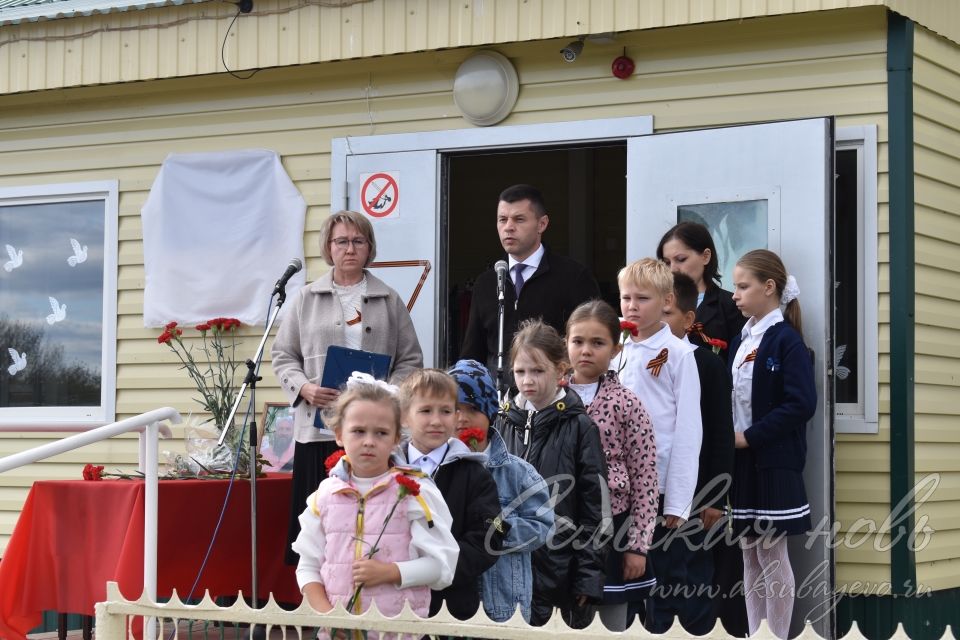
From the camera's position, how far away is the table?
5844 mm

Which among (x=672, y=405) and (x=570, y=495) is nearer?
(x=570, y=495)

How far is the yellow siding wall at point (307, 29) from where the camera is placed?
6445 millimetres

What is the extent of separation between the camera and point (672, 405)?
17.2 feet

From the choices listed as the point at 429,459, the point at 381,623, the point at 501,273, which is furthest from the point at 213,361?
the point at 381,623

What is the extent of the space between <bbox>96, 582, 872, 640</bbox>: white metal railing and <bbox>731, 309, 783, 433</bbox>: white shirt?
106 inches

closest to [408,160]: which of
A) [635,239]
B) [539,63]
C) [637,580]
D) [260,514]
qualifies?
[539,63]

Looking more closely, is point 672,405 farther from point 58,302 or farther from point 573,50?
point 58,302

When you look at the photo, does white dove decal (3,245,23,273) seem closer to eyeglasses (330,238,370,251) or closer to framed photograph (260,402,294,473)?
framed photograph (260,402,294,473)

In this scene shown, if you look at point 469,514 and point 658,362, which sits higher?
point 658,362

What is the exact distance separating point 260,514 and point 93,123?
9.74 ft

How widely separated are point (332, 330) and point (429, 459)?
2.17m

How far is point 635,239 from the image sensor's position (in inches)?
260

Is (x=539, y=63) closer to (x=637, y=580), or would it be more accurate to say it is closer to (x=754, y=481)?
(x=754, y=481)

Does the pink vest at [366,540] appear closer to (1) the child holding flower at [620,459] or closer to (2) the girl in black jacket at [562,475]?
(2) the girl in black jacket at [562,475]
